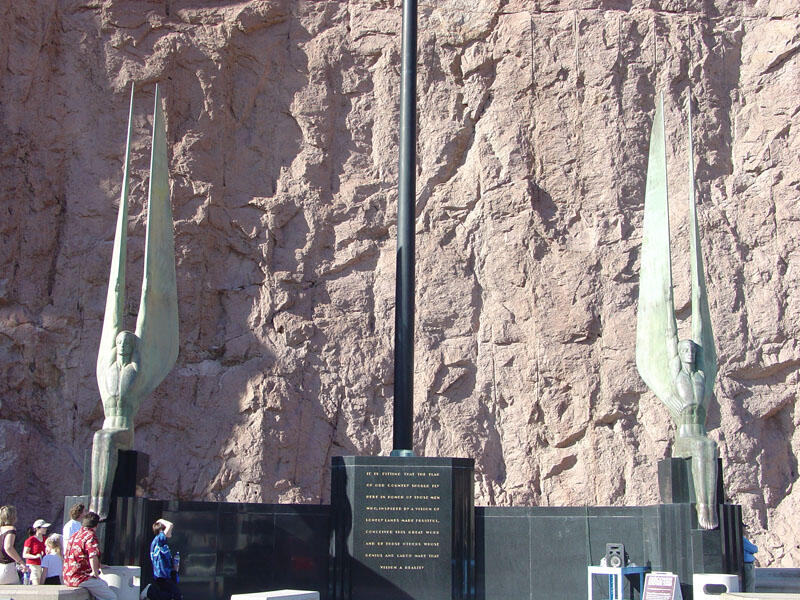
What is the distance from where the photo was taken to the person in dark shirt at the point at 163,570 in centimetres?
930

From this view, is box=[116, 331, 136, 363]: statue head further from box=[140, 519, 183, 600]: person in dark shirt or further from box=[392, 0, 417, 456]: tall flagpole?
box=[392, 0, 417, 456]: tall flagpole

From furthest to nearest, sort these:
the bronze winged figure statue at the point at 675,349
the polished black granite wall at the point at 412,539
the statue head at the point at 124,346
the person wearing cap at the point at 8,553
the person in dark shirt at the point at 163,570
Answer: the statue head at the point at 124,346 → the bronze winged figure statue at the point at 675,349 → the polished black granite wall at the point at 412,539 → the person in dark shirt at the point at 163,570 → the person wearing cap at the point at 8,553

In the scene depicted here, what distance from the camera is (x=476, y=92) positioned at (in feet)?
62.4

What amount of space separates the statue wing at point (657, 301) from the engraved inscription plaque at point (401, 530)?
2.47 m

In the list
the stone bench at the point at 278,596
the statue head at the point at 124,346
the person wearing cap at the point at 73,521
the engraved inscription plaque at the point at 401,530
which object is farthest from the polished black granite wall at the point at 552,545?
the person wearing cap at the point at 73,521

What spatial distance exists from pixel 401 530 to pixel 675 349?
3.62 m

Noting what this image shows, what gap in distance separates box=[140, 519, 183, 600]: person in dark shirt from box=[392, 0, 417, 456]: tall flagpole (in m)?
2.67

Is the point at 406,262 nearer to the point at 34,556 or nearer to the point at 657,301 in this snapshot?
the point at 657,301

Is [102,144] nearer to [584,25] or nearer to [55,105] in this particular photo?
[55,105]

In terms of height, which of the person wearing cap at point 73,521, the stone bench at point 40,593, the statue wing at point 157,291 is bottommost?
the stone bench at point 40,593

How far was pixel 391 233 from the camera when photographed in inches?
722

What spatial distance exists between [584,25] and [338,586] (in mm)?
12707

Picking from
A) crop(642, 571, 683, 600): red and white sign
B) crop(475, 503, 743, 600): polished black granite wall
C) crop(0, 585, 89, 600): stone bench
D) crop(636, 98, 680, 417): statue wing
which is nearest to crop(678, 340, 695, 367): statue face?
crop(636, 98, 680, 417): statue wing

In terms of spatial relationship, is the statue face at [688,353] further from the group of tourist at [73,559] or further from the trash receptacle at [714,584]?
the group of tourist at [73,559]
